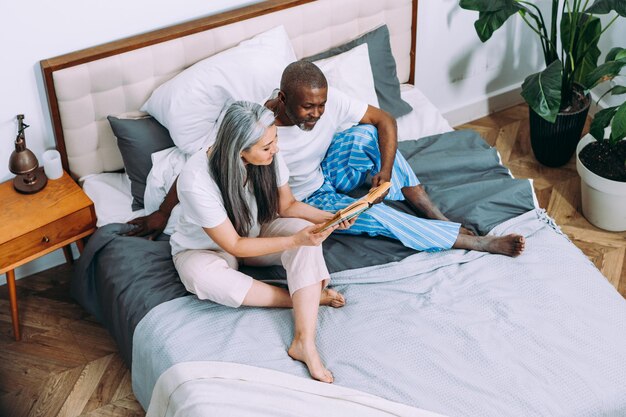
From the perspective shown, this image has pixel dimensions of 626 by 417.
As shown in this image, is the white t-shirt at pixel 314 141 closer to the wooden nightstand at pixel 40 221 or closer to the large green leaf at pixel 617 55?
the wooden nightstand at pixel 40 221

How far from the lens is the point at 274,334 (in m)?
2.32

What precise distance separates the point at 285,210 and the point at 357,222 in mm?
258

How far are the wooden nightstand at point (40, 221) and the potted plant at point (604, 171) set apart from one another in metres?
1.82

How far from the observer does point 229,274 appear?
2.36 meters

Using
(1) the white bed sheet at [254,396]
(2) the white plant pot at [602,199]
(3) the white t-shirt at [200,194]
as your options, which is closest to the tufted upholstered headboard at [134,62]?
(3) the white t-shirt at [200,194]

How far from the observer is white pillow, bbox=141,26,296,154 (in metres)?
2.70

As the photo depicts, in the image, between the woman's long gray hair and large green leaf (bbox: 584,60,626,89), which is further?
large green leaf (bbox: 584,60,626,89)

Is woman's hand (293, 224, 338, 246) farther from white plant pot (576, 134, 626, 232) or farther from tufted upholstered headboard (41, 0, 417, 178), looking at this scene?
white plant pot (576, 134, 626, 232)

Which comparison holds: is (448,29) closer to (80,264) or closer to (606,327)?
(606,327)

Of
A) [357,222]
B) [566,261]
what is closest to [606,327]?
[566,261]

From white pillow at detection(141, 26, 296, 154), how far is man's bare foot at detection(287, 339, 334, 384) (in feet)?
2.67

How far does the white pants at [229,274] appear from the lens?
2332 mm

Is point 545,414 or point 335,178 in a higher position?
point 335,178

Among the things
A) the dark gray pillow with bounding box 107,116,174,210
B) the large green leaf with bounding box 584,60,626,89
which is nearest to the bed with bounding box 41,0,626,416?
the dark gray pillow with bounding box 107,116,174,210
